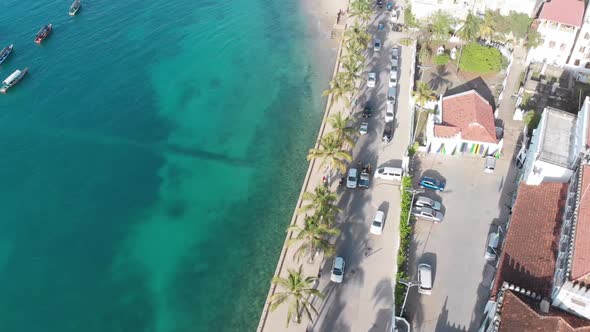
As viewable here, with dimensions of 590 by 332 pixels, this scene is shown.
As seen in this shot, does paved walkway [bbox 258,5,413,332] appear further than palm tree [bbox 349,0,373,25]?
No

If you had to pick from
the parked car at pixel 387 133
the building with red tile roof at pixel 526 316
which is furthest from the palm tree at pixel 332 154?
the building with red tile roof at pixel 526 316

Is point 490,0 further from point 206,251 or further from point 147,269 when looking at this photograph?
point 147,269

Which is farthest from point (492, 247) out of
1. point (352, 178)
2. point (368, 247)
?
point (352, 178)

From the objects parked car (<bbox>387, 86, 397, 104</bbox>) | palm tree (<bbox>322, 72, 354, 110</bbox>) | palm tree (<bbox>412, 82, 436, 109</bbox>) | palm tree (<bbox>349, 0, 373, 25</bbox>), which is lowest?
parked car (<bbox>387, 86, 397, 104</bbox>)

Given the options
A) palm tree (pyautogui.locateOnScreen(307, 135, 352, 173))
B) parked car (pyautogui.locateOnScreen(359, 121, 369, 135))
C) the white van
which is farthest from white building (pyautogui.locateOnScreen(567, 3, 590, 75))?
palm tree (pyautogui.locateOnScreen(307, 135, 352, 173))

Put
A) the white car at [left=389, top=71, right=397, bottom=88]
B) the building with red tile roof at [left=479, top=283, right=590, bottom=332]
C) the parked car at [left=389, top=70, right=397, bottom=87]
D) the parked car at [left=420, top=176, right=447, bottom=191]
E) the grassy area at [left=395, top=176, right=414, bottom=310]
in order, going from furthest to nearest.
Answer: the parked car at [left=389, top=70, right=397, bottom=87] → the white car at [left=389, top=71, right=397, bottom=88] → the parked car at [left=420, top=176, right=447, bottom=191] → the grassy area at [left=395, top=176, right=414, bottom=310] → the building with red tile roof at [left=479, top=283, right=590, bottom=332]

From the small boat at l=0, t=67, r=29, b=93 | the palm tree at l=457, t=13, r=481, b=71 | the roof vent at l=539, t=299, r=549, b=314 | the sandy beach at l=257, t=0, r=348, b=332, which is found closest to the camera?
the roof vent at l=539, t=299, r=549, b=314

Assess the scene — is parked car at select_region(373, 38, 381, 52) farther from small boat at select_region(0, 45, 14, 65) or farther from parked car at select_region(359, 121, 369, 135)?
small boat at select_region(0, 45, 14, 65)

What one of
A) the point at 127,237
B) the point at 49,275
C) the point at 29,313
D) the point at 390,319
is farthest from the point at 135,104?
the point at 390,319
